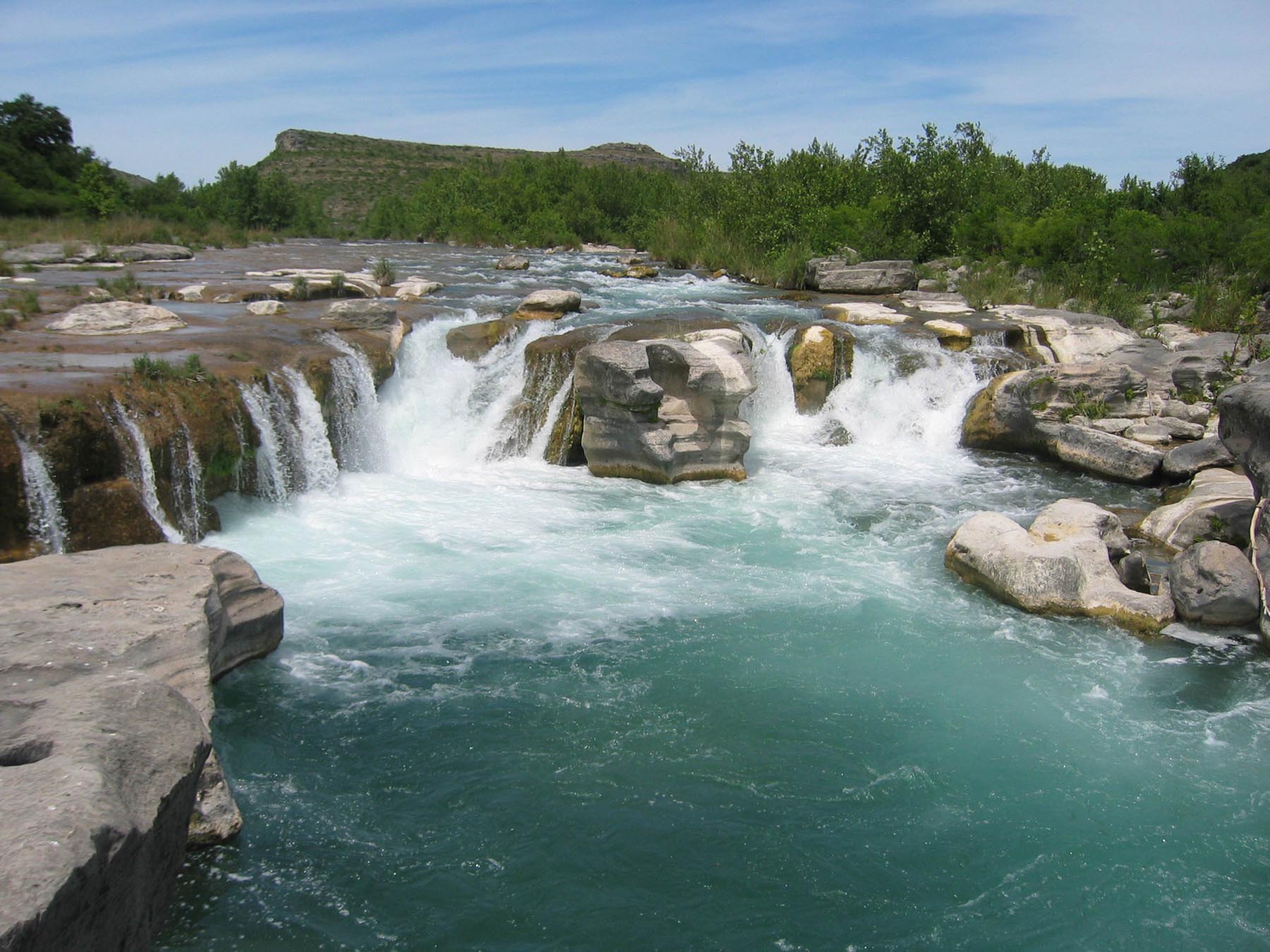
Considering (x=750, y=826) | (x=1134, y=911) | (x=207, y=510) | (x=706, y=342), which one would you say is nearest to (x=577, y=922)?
(x=750, y=826)

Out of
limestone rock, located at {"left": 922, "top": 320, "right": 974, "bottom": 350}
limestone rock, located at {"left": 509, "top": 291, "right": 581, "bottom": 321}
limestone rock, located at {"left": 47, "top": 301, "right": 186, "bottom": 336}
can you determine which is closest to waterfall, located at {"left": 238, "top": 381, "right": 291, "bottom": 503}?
limestone rock, located at {"left": 47, "top": 301, "right": 186, "bottom": 336}

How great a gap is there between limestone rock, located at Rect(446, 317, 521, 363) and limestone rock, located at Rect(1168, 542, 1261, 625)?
913cm

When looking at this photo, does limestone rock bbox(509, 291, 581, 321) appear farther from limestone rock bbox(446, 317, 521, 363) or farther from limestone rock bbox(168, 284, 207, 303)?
limestone rock bbox(168, 284, 207, 303)

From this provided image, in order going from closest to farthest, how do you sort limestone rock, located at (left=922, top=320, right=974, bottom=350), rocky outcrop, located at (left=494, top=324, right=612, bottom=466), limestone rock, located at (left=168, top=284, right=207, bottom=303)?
rocky outcrop, located at (left=494, top=324, right=612, bottom=466) → limestone rock, located at (left=922, top=320, right=974, bottom=350) → limestone rock, located at (left=168, top=284, right=207, bottom=303)

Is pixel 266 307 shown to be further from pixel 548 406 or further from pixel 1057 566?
pixel 1057 566

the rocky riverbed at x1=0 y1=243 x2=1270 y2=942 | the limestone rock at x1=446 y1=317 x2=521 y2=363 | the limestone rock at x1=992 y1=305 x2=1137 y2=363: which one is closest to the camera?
the rocky riverbed at x1=0 y1=243 x2=1270 y2=942

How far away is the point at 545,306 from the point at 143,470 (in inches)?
298

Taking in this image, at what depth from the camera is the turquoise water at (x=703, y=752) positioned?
4.54m

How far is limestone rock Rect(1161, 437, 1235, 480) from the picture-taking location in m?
10.8

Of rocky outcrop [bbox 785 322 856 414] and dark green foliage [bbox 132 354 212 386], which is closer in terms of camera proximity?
dark green foliage [bbox 132 354 212 386]

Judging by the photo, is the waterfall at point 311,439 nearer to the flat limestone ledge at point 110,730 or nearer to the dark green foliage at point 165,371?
the dark green foliage at point 165,371

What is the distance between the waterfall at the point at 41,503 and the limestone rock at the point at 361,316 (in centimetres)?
547

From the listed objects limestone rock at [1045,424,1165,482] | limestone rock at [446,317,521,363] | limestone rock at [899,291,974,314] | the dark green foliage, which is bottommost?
limestone rock at [1045,424,1165,482]

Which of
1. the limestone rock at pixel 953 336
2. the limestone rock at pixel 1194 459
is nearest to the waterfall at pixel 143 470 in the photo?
the limestone rock at pixel 1194 459
